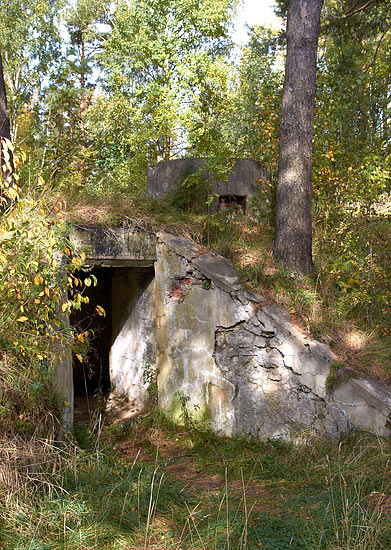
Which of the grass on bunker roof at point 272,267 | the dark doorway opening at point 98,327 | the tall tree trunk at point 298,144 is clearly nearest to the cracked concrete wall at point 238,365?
the grass on bunker roof at point 272,267

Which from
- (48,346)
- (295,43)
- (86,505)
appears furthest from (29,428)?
(295,43)

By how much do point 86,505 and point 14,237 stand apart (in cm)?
208

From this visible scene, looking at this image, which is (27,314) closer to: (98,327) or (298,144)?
(298,144)

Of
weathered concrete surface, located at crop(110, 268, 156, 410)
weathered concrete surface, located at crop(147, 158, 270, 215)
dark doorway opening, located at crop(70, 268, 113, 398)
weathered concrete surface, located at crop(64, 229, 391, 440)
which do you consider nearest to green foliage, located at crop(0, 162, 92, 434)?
weathered concrete surface, located at crop(64, 229, 391, 440)

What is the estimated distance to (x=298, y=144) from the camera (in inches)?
255

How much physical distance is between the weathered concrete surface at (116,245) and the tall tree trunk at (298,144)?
1.70 meters

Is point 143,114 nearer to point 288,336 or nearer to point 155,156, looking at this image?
point 155,156

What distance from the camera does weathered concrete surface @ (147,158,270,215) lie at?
7.59 meters

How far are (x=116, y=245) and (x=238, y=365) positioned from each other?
2129 millimetres

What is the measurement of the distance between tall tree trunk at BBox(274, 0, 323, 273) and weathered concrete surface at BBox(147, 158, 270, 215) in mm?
1239

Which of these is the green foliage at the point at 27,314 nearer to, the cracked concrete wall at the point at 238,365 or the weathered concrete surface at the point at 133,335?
the cracked concrete wall at the point at 238,365

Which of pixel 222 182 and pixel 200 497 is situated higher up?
pixel 222 182

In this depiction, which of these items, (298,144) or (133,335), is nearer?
(298,144)

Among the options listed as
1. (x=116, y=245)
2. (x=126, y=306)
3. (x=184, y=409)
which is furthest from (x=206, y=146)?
(x=184, y=409)
